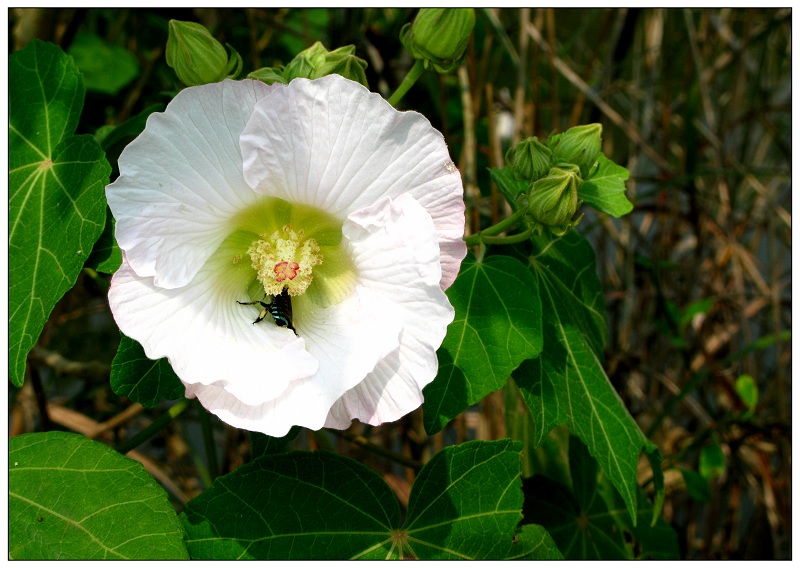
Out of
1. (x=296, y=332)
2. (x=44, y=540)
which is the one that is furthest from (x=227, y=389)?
(x=44, y=540)

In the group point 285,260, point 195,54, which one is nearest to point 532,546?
point 285,260

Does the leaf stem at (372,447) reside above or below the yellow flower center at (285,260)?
below

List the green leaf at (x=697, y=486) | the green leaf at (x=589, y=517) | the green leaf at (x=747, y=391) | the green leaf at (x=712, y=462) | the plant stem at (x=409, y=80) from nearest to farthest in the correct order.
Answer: the plant stem at (x=409, y=80) → the green leaf at (x=589, y=517) → the green leaf at (x=697, y=486) → the green leaf at (x=712, y=462) → the green leaf at (x=747, y=391)

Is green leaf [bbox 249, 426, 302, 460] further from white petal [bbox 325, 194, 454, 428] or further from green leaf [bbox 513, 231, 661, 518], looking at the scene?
green leaf [bbox 513, 231, 661, 518]

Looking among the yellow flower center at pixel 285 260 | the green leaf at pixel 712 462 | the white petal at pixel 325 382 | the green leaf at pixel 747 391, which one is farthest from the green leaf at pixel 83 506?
the green leaf at pixel 747 391

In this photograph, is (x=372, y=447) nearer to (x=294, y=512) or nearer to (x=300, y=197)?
(x=294, y=512)

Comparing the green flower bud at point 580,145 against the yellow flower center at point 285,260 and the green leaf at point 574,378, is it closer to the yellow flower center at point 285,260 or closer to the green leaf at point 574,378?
the green leaf at point 574,378

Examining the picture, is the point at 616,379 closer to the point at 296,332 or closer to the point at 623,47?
the point at 623,47

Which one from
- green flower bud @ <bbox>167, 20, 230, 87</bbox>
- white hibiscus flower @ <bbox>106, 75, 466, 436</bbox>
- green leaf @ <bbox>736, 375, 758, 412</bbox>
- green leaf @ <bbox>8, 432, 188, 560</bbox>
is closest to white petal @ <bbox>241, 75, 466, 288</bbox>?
white hibiscus flower @ <bbox>106, 75, 466, 436</bbox>
